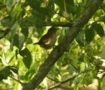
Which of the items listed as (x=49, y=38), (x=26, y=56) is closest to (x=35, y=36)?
(x=49, y=38)

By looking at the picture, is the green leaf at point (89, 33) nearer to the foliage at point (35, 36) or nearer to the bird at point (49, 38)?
the foliage at point (35, 36)

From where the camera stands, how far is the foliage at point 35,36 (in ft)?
1.99

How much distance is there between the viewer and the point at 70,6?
747 millimetres

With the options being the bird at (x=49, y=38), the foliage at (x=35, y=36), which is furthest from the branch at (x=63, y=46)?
the bird at (x=49, y=38)

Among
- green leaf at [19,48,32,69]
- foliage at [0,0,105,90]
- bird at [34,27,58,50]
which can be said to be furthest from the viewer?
bird at [34,27,58,50]

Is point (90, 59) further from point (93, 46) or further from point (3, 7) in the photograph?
point (3, 7)

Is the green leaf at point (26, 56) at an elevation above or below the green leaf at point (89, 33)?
below

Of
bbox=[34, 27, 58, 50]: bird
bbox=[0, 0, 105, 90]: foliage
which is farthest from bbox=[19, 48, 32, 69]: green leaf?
bbox=[34, 27, 58, 50]: bird

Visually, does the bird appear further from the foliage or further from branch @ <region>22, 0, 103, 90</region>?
branch @ <region>22, 0, 103, 90</region>

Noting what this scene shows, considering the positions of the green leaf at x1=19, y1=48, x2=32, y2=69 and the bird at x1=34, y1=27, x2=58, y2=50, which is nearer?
the green leaf at x1=19, y1=48, x2=32, y2=69

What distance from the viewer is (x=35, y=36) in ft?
3.11

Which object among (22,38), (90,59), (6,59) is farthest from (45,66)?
(90,59)

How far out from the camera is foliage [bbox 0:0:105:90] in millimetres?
606

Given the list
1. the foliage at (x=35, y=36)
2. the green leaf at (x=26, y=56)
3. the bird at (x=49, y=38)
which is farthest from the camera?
the bird at (x=49, y=38)
